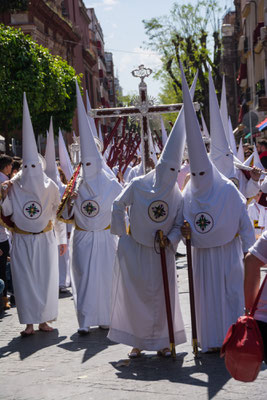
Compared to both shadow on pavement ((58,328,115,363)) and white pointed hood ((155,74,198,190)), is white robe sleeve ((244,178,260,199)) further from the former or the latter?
white pointed hood ((155,74,198,190))

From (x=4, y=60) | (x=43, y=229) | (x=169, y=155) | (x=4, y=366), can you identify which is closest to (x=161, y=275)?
(x=169, y=155)

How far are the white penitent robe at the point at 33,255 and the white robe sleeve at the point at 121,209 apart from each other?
74.8 inches

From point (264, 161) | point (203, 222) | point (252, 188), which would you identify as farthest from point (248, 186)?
point (203, 222)

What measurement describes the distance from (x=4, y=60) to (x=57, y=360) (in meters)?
15.9

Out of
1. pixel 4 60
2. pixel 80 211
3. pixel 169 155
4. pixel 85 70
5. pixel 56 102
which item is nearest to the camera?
pixel 169 155

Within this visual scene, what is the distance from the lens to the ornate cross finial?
359 inches

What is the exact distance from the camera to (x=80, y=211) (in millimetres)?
9273

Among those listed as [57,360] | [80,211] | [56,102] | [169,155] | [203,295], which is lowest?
[57,360]

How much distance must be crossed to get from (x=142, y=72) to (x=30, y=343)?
3236 mm

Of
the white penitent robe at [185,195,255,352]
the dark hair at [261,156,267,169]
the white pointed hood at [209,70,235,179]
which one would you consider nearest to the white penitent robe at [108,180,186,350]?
the white penitent robe at [185,195,255,352]

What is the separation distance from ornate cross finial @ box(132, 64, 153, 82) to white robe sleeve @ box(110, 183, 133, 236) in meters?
2.06

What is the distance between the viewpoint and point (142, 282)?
755cm

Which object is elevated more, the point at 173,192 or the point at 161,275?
the point at 173,192

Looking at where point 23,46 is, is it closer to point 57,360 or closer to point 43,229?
point 43,229
